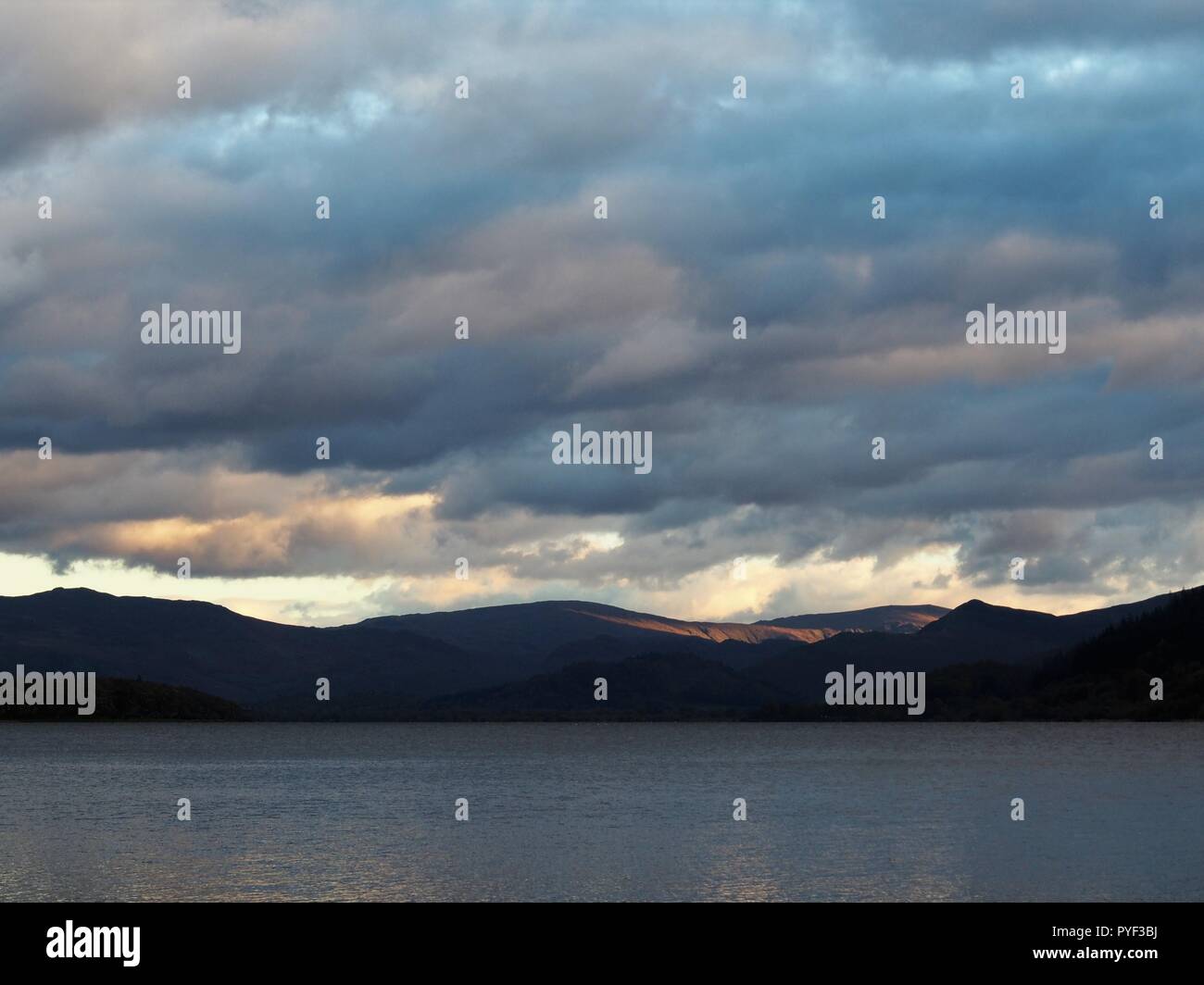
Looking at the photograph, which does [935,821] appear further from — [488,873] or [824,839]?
[488,873]

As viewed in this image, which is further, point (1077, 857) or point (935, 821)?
point (935, 821)

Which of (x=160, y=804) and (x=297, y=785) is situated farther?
(x=297, y=785)

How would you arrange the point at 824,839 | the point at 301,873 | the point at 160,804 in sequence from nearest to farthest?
the point at 301,873 < the point at 824,839 < the point at 160,804
